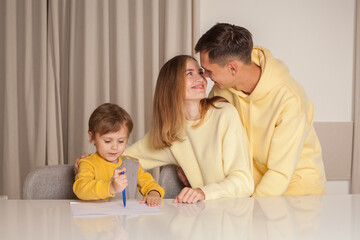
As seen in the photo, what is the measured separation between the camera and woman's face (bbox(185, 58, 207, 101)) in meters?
2.12

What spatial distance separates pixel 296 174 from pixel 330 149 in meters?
1.90

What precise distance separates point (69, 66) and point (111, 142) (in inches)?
67.7

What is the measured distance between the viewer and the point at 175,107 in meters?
2.10

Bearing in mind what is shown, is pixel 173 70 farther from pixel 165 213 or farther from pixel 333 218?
pixel 333 218

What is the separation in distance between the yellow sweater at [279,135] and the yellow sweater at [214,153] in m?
0.12

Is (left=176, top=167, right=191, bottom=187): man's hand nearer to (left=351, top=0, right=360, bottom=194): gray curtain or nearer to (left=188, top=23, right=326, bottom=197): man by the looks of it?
(left=188, top=23, right=326, bottom=197): man

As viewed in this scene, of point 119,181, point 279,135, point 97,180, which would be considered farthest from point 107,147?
point 279,135

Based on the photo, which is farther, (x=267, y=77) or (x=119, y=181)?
(x=267, y=77)

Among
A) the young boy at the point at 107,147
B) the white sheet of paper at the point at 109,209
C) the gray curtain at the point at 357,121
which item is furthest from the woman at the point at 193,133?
the gray curtain at the point at 357,121

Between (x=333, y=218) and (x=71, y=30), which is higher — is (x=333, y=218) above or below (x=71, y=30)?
below

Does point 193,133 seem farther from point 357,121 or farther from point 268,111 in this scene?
point 357,121

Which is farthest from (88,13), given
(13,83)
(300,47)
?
(300,47)

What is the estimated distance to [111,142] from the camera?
1.88 m

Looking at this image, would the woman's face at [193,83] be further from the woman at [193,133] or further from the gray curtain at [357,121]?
the gray curtain at [357,121]
